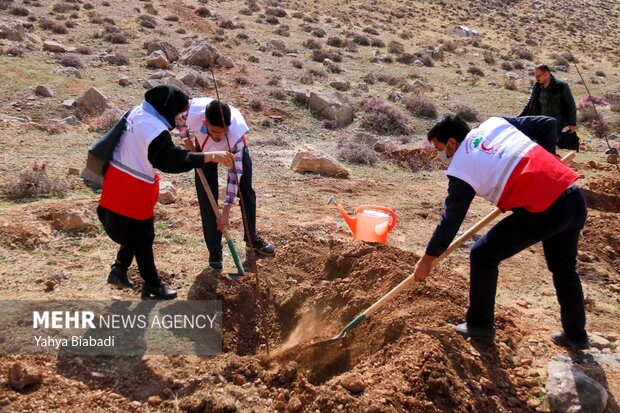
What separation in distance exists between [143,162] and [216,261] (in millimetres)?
1341

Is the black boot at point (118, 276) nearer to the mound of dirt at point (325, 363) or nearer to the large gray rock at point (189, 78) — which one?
the mound of dirt at point (325, 363)

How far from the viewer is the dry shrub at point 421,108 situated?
13291 mm

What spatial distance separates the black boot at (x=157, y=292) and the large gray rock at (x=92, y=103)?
692cm

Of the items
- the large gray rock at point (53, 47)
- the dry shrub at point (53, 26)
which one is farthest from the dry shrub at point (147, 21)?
the large gray rock at point (53, 47)

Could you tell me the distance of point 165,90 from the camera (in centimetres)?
341

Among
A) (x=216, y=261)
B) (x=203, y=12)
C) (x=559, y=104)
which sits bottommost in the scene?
(x=216, y=261)

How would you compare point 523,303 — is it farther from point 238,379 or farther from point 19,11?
point 19,11

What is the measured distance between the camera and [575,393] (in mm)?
3025

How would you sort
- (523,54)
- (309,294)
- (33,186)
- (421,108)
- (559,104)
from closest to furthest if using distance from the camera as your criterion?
(309,294), (33,186), (559,104), (421,108), (523,54)

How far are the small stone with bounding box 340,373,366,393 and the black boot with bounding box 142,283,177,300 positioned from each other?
160 centimetres

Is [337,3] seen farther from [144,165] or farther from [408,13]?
[144,165]

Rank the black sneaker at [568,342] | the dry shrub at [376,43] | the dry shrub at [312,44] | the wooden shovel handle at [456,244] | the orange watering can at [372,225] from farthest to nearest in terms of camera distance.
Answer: the dry shrub at [376,43] → the dry shrub at [312,44] → the orange watering can at [372,225] → the black sneaker at [568,342] → the wooden shovel handle at [456,244]

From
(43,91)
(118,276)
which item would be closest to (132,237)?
(118,276)

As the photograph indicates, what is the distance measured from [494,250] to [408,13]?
31615 mm
